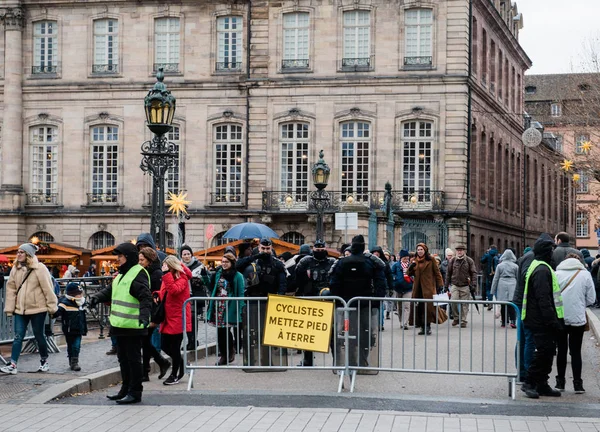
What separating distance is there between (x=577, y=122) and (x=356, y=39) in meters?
9.60

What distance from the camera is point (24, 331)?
15117 millimetres

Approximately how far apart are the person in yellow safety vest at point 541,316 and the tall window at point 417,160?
30.2m

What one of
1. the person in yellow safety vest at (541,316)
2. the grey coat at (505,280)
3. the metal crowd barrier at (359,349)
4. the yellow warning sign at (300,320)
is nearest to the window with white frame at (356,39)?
the grey coat at (505,280)

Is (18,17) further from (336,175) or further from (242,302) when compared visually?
(242,302)

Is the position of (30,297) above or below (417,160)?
below

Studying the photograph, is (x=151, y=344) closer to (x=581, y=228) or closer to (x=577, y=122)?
(x=577, y=122)

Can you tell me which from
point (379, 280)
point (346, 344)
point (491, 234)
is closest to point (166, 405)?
point (346, 344)

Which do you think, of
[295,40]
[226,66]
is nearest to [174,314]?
[295,40]

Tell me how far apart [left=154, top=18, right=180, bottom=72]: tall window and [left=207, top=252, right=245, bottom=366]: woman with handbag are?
3072 cm

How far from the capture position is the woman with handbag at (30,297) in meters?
15.1

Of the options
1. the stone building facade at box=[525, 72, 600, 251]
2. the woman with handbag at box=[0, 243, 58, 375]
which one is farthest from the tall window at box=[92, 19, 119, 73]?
the woman with handbag at box=[0, 243, 58, 375]

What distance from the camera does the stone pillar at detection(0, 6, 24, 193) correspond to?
46.7 metres

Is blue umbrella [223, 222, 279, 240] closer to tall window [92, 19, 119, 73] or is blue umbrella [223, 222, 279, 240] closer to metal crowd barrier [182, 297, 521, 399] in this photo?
metal crowd barrier [182, 297, 521, 399]

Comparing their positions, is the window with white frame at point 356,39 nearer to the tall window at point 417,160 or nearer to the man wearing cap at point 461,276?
the tall window at point 417,160
